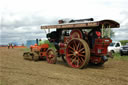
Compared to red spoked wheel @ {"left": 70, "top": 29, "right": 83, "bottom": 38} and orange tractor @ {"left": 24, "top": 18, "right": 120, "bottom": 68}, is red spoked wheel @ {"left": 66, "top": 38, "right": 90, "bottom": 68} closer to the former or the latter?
orange tractor @ {"left": 24, "top": 18, "right": 120, "bottom": 68}

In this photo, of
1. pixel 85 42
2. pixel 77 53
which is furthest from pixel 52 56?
pixel 85 42

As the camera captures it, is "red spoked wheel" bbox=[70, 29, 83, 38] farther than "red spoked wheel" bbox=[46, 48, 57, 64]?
No

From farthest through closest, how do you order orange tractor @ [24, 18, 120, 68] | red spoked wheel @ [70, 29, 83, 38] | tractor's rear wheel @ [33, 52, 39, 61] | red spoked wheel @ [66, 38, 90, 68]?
tractor's rear wheel @ [33, 52, 39, 61], red spoked wheel @ [70, 29, 83, 38], orange tractor @ [24, 18, 120, 68], red spoked wheel @ [66, 38, 90, 68]

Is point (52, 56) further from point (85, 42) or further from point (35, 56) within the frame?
Result: point (85, 42)

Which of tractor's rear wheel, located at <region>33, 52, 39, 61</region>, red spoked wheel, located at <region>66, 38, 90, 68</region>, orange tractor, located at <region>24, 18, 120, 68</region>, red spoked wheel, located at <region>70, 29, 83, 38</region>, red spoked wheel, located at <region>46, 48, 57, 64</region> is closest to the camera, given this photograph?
red spoked wheel, located at <region>66, 38, 90, 68</region>

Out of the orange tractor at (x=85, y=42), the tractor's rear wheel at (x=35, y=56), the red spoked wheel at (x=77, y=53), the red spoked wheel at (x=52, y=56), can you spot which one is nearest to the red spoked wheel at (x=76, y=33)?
the orange tractor at (x=85, y=42)

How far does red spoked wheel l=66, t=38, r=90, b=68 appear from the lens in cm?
754

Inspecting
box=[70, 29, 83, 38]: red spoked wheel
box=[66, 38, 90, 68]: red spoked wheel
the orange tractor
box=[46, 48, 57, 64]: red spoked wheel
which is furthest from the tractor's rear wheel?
box=[70, 29, 83, 38]: red spoked wheel

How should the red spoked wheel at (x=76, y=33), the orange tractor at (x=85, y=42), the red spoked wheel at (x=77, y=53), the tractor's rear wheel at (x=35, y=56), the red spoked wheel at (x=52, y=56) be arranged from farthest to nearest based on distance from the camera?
1. the tractor's rear wheel at (x=35, y=56)
2. the red spoked wheel at (x=52, y=56)
3. the red spoked wheel at (x=76, y=33)
4. the orange tractor at (x=85, y=42)
5. the red spoked wheel at (x=77, y=53)

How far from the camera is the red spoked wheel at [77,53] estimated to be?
7.54 metres

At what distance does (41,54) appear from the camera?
1126cm

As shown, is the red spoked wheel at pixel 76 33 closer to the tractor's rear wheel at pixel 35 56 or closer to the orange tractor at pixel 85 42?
the orange tractor at pixel 85 42

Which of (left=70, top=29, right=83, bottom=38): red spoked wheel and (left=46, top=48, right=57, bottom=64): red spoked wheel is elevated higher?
Result: (left=70, top=29, right=83, bottom=38): red spoked wheel

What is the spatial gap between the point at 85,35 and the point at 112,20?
170 cm
